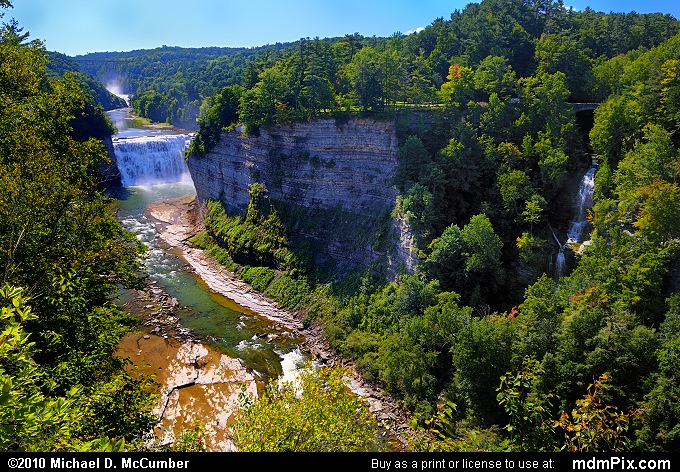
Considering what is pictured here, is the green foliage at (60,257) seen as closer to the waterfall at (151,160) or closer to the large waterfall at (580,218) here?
the large waterfall at (580,218)

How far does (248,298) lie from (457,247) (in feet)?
75.9

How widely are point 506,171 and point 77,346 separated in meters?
36.3

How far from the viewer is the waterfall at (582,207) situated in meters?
35.2

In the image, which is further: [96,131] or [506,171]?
[96,131]

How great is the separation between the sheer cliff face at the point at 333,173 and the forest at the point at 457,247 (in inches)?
71.0

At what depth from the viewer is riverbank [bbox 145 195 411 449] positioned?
1182 inches

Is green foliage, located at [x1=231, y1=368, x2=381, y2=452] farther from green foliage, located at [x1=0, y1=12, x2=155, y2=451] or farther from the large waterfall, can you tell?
the large waterfall

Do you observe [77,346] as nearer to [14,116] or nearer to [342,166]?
[14,116]

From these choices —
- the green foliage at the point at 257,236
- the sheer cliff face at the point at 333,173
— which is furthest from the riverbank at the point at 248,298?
the sheer cliff face at the point at 333,173

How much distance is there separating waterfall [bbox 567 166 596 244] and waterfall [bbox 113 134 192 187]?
230 ft

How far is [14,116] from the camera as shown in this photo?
709 inches

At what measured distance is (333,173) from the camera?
47844mm

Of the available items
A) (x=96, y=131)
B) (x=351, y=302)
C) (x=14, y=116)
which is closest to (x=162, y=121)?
(x=96, y=131)

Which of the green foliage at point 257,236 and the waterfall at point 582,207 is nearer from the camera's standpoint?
the waterfall at point 582,207
